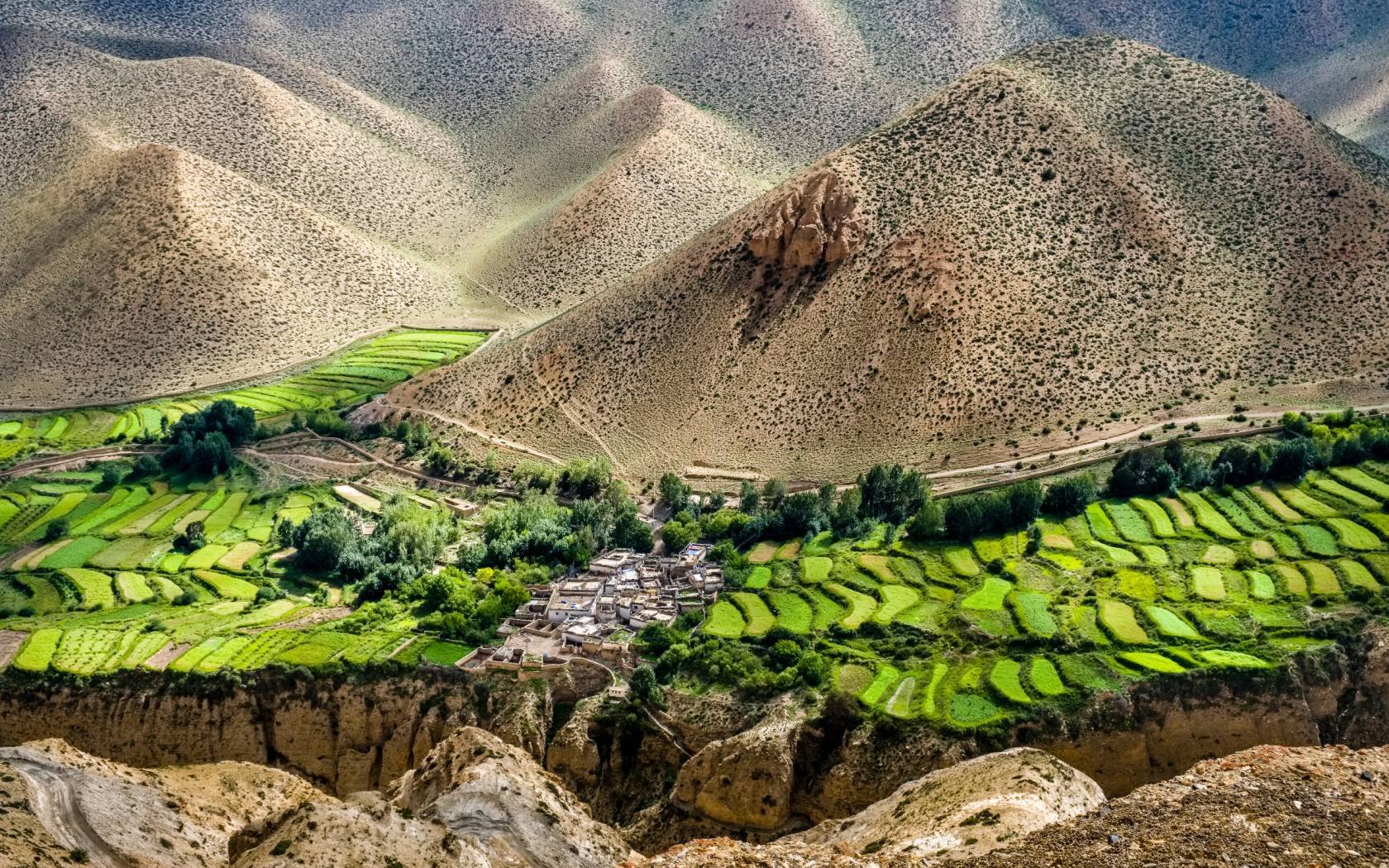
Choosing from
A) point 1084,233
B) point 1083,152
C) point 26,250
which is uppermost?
point 26,250

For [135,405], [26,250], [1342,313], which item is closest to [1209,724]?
[1342,313]

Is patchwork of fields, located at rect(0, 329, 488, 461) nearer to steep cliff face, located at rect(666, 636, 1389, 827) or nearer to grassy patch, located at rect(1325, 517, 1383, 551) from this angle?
steep cliff face, located at rect(666, 636, 1389, 827)

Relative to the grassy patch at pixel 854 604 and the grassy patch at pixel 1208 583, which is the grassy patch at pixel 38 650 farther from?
the grassy patch at pixel 1208 583

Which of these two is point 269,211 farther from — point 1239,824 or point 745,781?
point 1239,824

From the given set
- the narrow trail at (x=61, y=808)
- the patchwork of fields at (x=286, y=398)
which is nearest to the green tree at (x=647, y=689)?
the narrow trail at (x=61, y=808)

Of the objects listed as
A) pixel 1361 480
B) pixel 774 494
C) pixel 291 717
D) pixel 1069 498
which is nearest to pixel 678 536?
pixel 774 494

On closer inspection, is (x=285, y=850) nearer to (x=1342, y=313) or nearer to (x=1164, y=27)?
(x=1342, y=313)

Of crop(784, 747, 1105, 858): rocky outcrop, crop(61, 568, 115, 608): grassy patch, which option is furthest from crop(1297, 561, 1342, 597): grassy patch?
crop(61, 568, 115, 608): grassy patch
